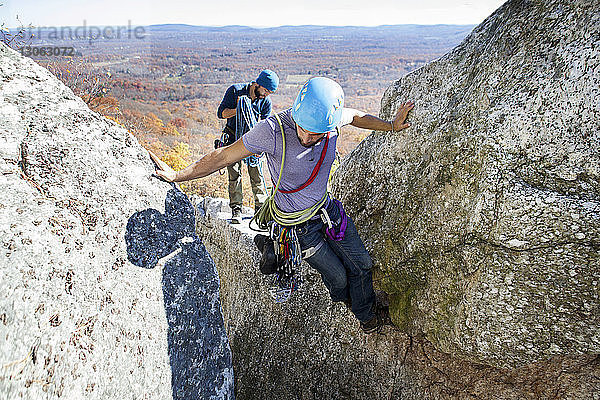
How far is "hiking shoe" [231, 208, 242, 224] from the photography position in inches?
251

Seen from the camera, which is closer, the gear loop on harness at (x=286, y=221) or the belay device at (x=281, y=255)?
the gear loop on harness at (x=286, y=221)

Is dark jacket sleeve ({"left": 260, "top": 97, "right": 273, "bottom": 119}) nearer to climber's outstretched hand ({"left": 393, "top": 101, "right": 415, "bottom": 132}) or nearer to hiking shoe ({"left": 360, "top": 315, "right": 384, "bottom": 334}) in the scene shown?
climber's outstretched hand ({"left": 393, "top": 101, "right": 415, "bottom": 132})

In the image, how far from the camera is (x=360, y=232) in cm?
400

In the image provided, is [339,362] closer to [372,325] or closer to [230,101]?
[372,325]

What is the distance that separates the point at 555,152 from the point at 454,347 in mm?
1536

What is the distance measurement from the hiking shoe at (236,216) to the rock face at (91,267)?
3.19 m

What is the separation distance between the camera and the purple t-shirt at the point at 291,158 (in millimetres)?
3045

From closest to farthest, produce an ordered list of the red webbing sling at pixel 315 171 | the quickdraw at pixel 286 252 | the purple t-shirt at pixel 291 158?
1. the purple t-shirt at pixel 291 158
2. the red webbing sling at pixel 315 171
3. the quickdraw at pixel 286 252

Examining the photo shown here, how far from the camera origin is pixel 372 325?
144 inches

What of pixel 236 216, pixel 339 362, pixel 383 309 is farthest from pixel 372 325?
pixel 236 216

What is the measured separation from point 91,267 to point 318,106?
171cm

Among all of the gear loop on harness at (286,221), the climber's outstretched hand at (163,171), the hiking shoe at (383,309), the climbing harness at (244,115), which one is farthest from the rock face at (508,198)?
the climbing harness at (244,115)

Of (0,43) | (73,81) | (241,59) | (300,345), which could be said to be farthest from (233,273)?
(241,59)

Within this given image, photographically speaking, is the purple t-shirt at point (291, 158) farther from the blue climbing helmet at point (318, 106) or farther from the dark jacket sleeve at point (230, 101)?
the dark jacket sleeve at point (230, 101)
